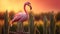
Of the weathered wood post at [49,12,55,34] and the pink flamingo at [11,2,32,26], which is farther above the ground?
the pink flamingo at [11,2,32,26]

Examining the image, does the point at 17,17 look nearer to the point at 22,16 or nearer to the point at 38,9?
the point at 22,16

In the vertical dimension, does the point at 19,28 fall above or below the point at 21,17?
below

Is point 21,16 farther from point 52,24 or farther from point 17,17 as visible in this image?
point 52,24

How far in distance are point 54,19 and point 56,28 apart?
107mm

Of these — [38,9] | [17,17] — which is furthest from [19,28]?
[38,9]

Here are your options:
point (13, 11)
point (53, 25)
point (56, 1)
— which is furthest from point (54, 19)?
point (13, 11)

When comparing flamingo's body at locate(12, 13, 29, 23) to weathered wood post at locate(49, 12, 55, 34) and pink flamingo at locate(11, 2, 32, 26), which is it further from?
weathered wood post at locate(49, 12, 55, 34)

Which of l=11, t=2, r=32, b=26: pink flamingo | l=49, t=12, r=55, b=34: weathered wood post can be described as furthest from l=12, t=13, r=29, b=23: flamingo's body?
l=49, t=12, r=55, b=34: weathered wood post

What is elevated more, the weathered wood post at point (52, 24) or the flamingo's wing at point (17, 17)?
the flamingo's wing at point (17, 17)

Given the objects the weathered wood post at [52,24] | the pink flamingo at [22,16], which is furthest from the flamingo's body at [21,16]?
the weathered wood post at [52,24]

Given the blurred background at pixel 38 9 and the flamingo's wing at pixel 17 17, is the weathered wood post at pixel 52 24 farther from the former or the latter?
the flamingo's wing at pixel 17 17

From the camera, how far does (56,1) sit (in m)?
2.26

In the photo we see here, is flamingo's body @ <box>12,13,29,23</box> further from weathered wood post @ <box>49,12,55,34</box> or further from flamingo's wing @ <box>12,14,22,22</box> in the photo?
weathered wood post @ <box>49,12,55,34</box>

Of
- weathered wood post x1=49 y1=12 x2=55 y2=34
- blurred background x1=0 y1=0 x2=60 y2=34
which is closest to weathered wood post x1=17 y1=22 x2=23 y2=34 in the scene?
blurred background x1=0 y1=0 x2=60 y2=34
